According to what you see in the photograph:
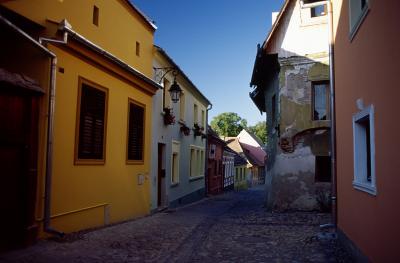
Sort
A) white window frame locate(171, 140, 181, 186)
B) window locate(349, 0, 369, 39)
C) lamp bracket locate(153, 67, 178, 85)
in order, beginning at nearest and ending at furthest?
window locate(349, 0, 369, 39)
lamp bracket locate(153, 67, 178, 85)
white window frame locate(171, 140, 181, 186)

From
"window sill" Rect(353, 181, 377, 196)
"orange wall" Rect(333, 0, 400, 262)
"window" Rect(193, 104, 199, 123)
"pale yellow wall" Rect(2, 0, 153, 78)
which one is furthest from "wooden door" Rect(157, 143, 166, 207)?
"window sill" Rect(353, 181, 377, 196)

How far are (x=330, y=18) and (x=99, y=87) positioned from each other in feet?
17.5

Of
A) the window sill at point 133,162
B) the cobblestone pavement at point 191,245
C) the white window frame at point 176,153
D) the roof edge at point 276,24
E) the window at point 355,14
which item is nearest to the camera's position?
the window at point 355,14

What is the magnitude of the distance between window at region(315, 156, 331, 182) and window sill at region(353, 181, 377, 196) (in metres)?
6.62

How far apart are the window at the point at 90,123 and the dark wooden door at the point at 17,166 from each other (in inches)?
61.9

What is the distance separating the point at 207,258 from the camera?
658cm

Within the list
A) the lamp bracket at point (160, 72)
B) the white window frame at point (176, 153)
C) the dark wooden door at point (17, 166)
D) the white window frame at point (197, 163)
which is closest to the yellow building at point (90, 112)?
the dark wooden door at point (17, 166)

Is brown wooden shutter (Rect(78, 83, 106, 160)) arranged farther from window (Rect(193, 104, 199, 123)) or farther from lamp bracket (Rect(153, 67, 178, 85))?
window (Rect(193, 104, 199, 123))

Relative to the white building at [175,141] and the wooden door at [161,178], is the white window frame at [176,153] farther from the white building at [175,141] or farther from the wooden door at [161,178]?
the wooden door at [161,178]

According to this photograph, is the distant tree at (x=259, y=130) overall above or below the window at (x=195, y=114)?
above

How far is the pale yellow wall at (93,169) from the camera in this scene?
7758 millimetres

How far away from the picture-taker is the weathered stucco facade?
42.3 ft

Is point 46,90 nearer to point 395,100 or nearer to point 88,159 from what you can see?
point 88,159

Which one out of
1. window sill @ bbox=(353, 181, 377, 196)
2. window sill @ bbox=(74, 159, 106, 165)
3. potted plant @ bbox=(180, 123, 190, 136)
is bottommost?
window sill @ bbox=(353, 181, 377, 196)
